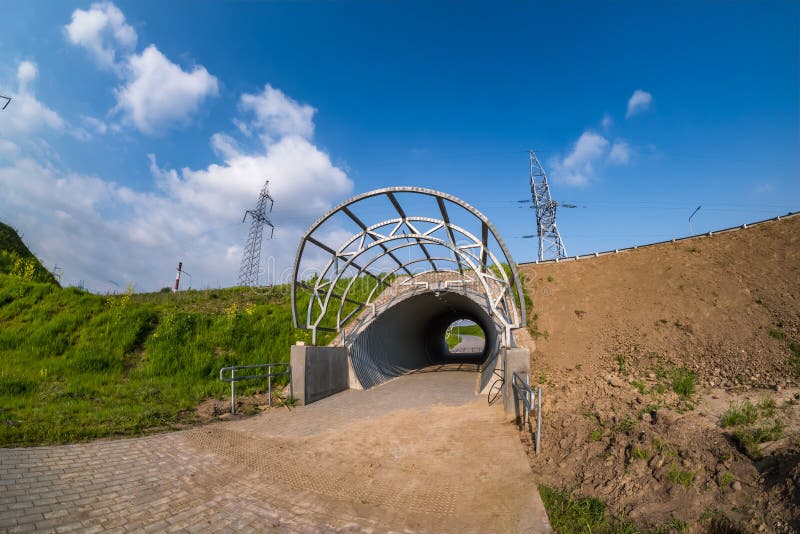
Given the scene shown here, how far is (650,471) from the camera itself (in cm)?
473

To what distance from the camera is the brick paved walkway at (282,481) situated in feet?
13.6

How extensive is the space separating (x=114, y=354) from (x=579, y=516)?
1404 cm

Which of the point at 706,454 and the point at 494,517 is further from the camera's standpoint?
the point at 706,454

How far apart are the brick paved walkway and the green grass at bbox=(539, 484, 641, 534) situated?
0.60 feet

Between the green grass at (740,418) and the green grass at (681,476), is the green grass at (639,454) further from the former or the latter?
the green grass at (740,418)

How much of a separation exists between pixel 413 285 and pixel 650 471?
36.5 ft

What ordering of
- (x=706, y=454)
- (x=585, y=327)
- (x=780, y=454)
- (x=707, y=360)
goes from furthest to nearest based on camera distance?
(x=585, y=327)
(x=707, y=360)
(x=706, y=454)
(x=780, y=454)

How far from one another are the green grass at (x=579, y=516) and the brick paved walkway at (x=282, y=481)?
183mm

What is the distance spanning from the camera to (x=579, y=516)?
4.21m

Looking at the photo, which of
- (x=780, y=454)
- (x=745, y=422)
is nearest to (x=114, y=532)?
(x=780, y=454)

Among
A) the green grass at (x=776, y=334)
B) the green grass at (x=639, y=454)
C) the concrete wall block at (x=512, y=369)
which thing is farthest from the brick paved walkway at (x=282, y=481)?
the green grass at (x=776, y=334)

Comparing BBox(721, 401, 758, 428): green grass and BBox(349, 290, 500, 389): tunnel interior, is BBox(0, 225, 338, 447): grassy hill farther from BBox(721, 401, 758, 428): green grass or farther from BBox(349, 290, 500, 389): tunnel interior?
BBox(721, 401, 758, 428): green grass

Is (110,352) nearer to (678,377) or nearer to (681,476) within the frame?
(681,476)

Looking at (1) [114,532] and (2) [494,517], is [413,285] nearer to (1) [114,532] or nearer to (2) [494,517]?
(2) [494,517]
